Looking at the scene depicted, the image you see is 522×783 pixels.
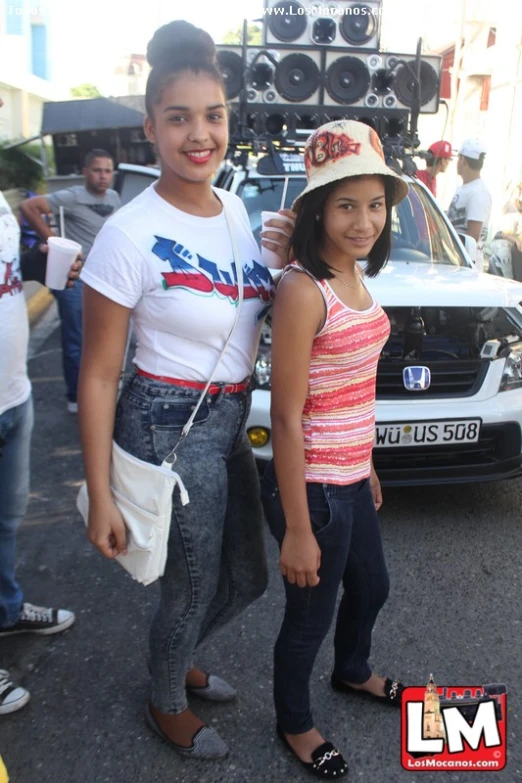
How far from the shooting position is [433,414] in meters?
3.46

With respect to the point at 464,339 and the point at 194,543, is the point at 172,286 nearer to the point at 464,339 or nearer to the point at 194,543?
the point at 194,543

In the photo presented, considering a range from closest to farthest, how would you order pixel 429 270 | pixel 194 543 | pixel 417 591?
pixel 194 543 → pixel 417 591 → pixel 429 270

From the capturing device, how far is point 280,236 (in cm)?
200

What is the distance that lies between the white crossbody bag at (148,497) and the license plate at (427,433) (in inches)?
69.0

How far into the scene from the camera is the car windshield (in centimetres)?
462

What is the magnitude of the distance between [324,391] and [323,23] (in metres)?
4.52

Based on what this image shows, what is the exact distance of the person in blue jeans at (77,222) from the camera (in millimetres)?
5203

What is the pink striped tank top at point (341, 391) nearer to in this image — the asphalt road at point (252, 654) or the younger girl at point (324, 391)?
the younger girl at point (324, 391)

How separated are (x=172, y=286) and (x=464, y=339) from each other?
2.62 m

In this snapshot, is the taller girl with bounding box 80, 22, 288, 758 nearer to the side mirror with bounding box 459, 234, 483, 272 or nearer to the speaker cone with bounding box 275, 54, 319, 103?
the side mirror with bounding box 459, 234, 483, 272

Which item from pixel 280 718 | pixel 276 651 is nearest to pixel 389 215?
pixel 276 651

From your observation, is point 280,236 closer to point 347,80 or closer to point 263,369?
point 263,369

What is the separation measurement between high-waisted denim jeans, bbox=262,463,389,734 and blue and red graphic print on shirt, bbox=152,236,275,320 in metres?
0.53

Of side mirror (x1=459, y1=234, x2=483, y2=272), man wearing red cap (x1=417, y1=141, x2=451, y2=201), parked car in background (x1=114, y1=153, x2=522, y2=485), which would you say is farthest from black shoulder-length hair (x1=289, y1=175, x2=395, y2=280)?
man wearing red cap (x1=417, y1=141, x2=451, y2=201)
